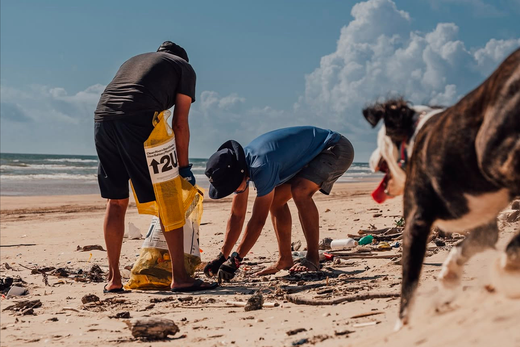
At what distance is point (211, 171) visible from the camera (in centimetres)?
539

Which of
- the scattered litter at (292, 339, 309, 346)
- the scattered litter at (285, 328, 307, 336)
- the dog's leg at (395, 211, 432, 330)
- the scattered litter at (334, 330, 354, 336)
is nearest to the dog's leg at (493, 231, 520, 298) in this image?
the dog's leg at (395, 211, 432, 330)

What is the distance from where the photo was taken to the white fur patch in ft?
8.67

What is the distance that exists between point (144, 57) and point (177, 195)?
1336mm

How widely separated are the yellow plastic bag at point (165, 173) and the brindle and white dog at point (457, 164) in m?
2.51

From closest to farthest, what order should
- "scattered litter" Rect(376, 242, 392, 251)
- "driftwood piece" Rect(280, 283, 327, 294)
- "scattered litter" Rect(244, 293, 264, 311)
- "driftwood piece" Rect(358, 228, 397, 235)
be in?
"scattered litter" Rect(244, 293, 264, 311) → "driftwood piece" Rect(280, 283, 327, 294) → "scattered litter" Rect(376, 242, 392, 251) → "driftwood piece" Rect(358, 228, 397, 235)

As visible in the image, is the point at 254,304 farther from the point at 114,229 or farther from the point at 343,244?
the point at 343,244

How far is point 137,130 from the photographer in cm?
515

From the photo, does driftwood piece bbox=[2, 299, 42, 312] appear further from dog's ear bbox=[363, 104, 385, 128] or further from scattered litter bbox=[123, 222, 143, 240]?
scattered litter bbox=[123, 222, 143, 240]

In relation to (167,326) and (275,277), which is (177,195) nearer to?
(275,277)

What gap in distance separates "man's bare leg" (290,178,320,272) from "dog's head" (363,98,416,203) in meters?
2.51

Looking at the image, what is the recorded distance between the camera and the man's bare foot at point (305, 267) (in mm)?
5754

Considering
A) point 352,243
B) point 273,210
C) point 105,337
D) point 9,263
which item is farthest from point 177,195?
point 9,263

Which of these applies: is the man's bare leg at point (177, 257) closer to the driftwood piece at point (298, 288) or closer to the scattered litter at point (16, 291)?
the driftwood piece at point (298, 288)

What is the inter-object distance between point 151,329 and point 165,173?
72.0 inches
